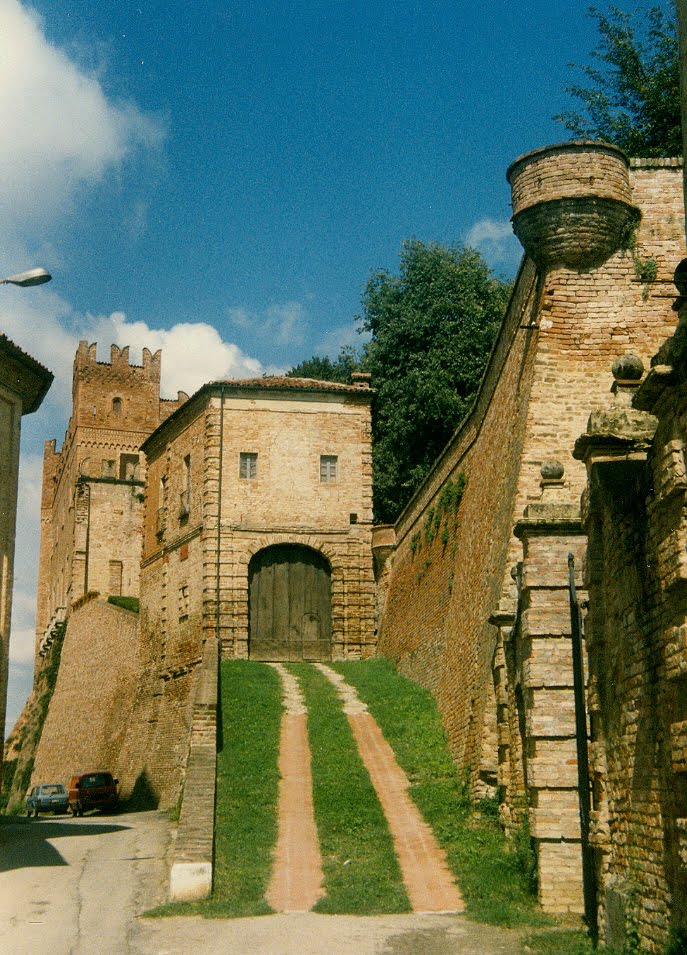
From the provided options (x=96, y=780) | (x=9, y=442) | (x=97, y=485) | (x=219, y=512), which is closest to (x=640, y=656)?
(x=9, y=442)

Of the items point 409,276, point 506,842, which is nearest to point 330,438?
point 409,276

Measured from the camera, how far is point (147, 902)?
13992mm

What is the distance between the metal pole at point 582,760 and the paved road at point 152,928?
84 centimetres

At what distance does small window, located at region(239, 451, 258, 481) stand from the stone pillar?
21817 mm

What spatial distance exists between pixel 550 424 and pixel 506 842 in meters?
6.37

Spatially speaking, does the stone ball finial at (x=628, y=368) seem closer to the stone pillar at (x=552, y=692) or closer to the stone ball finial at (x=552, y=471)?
the stone pillar at (x=552, y=692)

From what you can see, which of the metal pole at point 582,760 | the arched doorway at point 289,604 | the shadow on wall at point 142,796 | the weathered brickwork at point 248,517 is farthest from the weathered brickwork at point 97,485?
the metal pole at point 582,760

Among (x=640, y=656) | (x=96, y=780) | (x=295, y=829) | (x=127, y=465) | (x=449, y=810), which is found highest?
(x=127, y=465)

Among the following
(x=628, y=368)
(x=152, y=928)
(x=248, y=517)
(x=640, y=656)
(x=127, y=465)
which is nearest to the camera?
(x=640, y=656)

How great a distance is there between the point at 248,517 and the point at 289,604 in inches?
116

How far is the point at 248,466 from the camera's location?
33500 mm

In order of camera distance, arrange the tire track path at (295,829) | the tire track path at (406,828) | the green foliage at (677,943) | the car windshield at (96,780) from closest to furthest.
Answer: the green foliage at (677,943) < the tire track path at (406,828) < the tire track path at (295,829) < the car windshield at (96,780)

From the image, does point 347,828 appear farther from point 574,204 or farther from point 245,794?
point 574,204

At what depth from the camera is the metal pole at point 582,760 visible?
10.6 m
